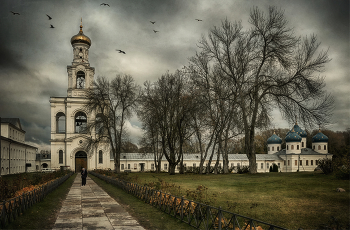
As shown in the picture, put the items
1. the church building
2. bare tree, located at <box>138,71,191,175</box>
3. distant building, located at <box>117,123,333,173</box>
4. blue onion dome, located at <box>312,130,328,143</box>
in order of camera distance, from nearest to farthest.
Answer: bare tree, located at <box>138,71,191,175</box>, the church building, distant building, located at <box>117,123,333,173</box>, blue onion dome, located at <box>312,130,328,143</box>

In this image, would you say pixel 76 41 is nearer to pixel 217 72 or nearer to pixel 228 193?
pixel 217 72

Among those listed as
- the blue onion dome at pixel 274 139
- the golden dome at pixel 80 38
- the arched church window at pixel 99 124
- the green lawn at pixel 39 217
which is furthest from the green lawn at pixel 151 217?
the blue onion dome at pixel 274 139

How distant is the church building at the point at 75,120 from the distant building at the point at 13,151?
5461mm

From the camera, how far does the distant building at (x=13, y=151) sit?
40.5 metres

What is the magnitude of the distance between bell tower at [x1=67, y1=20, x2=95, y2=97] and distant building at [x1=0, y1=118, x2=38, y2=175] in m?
11.6

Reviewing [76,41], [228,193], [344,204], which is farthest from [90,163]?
[344,204]

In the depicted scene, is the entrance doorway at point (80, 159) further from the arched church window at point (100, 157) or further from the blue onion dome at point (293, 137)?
the blue onion dome at point (293, 137)

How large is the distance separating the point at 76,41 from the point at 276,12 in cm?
4071

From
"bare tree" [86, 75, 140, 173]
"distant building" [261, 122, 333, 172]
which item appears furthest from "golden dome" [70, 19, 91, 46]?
"distant building" [261, 122, 333, 172]

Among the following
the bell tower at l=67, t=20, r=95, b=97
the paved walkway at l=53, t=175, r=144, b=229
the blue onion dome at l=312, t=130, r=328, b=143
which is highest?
the bell tower at l=67, t=20, r=95, b=97

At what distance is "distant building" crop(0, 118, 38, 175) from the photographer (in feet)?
133

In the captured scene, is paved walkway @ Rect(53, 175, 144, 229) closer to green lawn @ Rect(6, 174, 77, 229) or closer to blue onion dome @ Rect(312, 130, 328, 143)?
green lawn @ Rect(6, 174, 77, 229)

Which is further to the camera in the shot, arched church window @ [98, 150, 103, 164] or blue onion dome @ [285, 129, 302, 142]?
blue onion dome @ [285, 129, 302, 142]

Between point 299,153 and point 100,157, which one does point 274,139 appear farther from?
point 100,157
